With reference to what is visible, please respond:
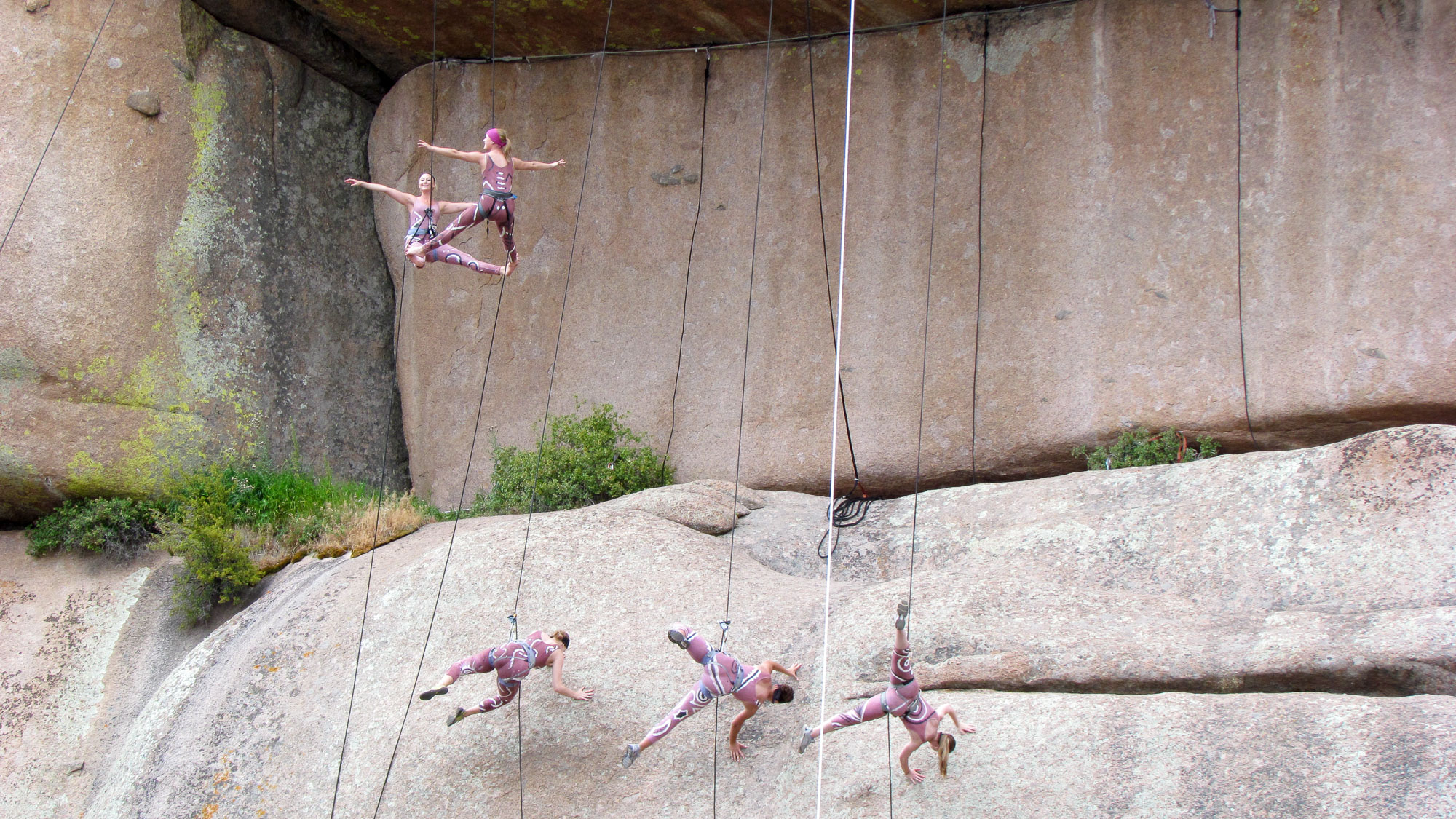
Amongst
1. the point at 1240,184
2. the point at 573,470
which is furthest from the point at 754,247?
the point at 1240,184

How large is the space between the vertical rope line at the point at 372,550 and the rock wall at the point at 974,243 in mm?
290

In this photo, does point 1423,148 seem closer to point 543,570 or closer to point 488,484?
point 543,570

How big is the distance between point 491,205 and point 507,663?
4099mm

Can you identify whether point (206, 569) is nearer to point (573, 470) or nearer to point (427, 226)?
point (573, 470)

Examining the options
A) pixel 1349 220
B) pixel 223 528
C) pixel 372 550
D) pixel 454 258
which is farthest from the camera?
pixel 223 528

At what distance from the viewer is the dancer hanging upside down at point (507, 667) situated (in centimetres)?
901

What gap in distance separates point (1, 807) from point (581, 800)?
19.4 feet

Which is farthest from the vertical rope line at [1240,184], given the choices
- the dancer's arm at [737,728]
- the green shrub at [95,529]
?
the green shrub at [95,529]

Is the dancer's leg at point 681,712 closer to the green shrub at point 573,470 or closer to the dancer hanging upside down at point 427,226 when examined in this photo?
the dancer hanging upside down at point 427,226

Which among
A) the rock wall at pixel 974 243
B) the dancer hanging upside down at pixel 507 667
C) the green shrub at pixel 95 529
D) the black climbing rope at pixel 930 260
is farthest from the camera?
the black climbing rope at pixel 930 260

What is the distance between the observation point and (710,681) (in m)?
8.69

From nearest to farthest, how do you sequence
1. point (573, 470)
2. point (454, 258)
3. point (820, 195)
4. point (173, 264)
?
point (454, 258) → point (573, 470) → point (173, 264) → point (820, 195)

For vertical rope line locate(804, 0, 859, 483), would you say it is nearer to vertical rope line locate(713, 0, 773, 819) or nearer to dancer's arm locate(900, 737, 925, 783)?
vertical rope line locate(713, 0, 773, 819)

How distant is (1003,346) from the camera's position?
43.8ft
